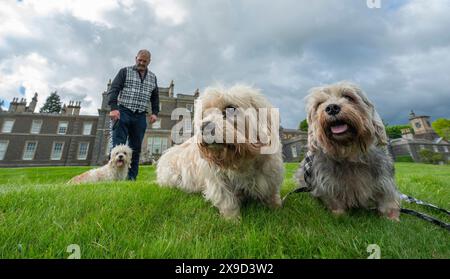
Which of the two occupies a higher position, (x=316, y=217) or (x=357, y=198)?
(x=357, y=198)

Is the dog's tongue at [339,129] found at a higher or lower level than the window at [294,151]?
lower

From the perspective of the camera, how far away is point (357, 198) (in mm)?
2621

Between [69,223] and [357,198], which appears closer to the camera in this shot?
[69,223]

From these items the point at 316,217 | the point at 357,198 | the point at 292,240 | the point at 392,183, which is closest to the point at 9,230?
the point at 292,240

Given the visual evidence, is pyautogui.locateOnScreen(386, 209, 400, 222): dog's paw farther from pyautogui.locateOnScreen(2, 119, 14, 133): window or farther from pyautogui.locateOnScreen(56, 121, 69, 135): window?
pyautogui.locateOnScreen(2, 119, 14, 133): window

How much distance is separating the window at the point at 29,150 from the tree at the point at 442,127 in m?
97.7

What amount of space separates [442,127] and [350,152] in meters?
88.1

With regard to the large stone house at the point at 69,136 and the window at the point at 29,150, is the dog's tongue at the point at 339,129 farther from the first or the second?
the window at the point at 29,150

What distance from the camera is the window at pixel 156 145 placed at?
37.0 m

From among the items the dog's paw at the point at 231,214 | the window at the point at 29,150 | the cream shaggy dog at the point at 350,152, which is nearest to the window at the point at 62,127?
the window at the point at 29,150

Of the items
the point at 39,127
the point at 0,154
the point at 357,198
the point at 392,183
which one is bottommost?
the point at 357,198
